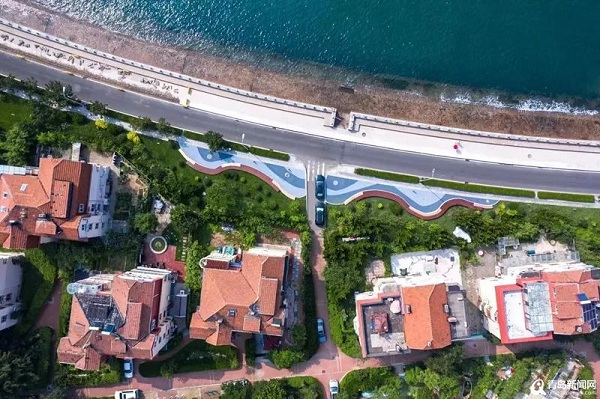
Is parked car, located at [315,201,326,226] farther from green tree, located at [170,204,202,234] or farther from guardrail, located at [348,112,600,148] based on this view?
green tree, located at [170,204,202,234]

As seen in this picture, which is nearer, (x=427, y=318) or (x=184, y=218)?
(x=427, y=318)

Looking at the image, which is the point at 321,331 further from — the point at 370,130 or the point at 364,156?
the point at 370,130

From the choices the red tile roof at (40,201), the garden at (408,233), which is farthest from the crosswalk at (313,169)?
the red tile roof at (40,201)

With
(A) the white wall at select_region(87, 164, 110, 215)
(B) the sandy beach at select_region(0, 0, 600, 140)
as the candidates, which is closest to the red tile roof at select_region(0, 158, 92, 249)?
(A) the white wall at select_region(87, 164, 110, 215)

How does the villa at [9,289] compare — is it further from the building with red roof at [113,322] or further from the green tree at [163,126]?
the green tree at [163,126]

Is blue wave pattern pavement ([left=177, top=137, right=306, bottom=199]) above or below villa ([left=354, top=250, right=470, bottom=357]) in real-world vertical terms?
above

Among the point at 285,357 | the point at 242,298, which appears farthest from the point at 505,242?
the point at 242,298

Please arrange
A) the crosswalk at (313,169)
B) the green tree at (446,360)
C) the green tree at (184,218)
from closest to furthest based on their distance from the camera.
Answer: the green tree at (446,360)
the green tree at (184,218)
the crosswalk at (313,169)
